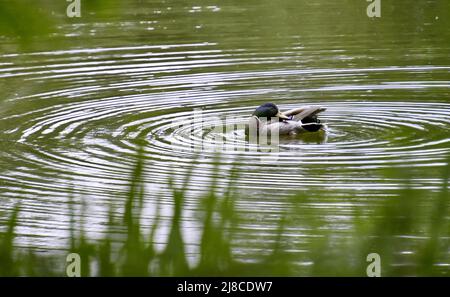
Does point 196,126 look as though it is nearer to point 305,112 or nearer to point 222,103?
point 305,112

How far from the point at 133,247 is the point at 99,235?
243cm

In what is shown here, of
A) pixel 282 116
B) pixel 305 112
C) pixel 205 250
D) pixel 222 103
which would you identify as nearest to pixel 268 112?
pixel 282 116

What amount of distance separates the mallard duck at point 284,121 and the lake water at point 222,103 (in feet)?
0.62

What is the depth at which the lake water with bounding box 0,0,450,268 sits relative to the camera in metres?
8.99

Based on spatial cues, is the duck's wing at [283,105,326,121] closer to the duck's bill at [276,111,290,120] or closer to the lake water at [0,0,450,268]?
the duck's bill at [276,111,290,120]

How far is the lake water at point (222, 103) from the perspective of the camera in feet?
29.5

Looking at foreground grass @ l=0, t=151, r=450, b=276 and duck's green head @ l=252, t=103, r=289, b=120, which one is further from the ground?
foreground grass @ l=0, t=151, r=450, b=276

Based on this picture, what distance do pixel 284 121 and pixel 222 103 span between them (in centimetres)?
156

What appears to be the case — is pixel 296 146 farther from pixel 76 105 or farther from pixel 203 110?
pixel 76 105

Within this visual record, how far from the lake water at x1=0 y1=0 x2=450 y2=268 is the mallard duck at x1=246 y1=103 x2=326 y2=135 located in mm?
188

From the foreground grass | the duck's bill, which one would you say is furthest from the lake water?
the foreground grass

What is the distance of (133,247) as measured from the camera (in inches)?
177

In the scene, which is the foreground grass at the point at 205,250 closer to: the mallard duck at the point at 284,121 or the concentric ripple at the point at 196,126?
the concentric ripple at the point at 196,126
